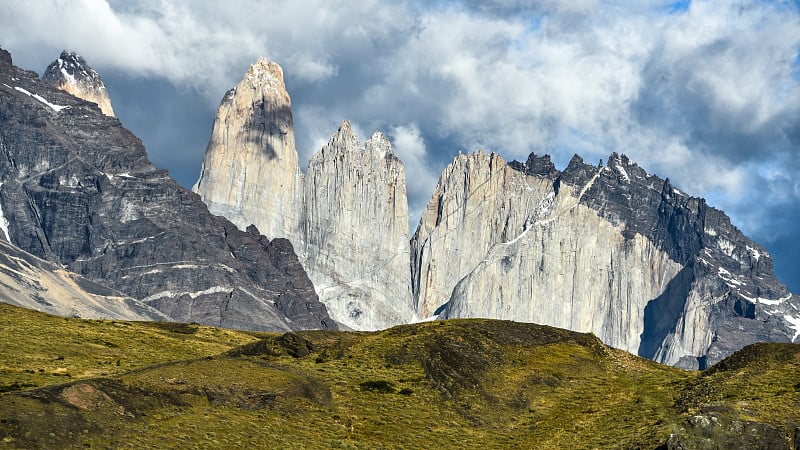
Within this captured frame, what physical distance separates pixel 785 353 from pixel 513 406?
88.3 ft

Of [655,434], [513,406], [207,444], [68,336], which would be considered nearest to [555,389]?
[513,406]

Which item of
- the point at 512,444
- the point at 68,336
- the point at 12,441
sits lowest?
the point at 12,441

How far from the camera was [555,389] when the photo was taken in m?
109

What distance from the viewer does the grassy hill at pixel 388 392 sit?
262 feet

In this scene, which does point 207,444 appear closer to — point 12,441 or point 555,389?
point 12,441

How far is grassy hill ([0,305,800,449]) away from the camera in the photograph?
79.9 metres

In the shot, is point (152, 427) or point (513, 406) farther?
point (513, 406)

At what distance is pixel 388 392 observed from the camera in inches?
3954

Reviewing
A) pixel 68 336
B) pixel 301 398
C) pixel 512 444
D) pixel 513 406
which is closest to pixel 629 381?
pixel 513 406

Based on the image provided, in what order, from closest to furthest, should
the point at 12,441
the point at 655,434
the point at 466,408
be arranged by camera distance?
the point at 12,441 → the point at 655,434 → the point at 466,408

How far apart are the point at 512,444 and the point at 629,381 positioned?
84.5 feet

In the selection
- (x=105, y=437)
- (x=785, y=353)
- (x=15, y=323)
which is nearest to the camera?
(x=105, y=437)

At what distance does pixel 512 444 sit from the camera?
9156 cm

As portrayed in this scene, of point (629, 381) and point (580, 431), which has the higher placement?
point (629, 381)
